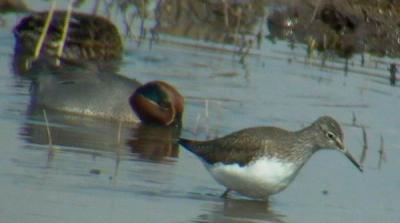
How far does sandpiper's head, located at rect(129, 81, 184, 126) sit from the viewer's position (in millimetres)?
13953

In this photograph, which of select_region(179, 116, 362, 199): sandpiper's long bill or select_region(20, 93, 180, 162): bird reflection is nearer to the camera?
select_region(179, 116, 362, 199): sandpiper's long bill

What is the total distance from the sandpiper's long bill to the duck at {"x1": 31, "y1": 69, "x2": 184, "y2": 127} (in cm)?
323

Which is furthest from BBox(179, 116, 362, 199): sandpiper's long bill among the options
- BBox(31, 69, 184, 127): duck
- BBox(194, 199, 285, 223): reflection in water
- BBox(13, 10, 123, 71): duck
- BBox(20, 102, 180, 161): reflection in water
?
BBox(13, 10, 123, 71): duck

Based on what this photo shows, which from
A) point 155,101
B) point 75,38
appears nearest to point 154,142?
point 155,101

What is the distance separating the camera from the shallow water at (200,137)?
9.89 m

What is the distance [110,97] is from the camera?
1429 centimetres

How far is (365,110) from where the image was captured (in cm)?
1462

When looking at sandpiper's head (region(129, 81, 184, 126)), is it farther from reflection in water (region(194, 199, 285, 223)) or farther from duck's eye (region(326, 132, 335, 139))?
reflection in water (region(194, 199, 285, 223))

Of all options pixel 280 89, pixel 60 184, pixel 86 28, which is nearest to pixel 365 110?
pixel 280 89

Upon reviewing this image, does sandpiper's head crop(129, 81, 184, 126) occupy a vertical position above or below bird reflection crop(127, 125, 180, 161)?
above

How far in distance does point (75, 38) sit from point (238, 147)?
6.31 metres

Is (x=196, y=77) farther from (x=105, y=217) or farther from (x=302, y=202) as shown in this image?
(x=105, y=217)

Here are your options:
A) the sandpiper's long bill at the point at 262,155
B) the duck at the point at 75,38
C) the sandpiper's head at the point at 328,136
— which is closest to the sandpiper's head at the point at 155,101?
the duck at the point at 75,38

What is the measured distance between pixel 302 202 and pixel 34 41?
668 centimetres
